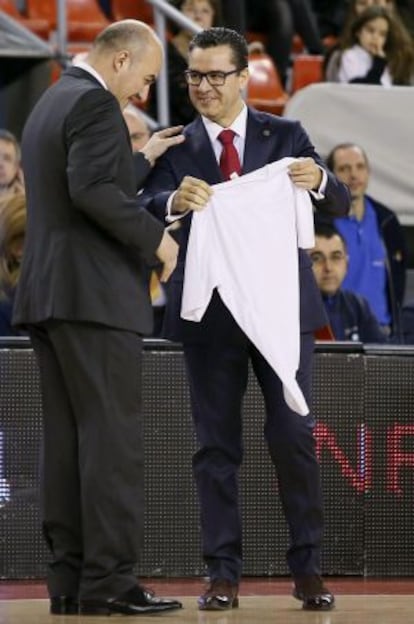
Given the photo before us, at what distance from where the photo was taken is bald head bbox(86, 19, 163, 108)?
589 centimetres

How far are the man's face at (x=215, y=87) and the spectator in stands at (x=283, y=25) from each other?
6499 millimetres

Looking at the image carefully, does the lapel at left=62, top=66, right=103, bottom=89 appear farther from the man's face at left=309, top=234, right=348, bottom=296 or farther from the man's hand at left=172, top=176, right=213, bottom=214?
the man's face at left=309, top=234, right=348, bottom=296

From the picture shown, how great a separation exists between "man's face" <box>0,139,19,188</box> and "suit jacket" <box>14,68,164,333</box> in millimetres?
3187

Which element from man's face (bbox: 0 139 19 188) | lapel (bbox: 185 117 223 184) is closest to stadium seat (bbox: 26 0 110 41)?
man's face (bbox: 0 139 19 188)

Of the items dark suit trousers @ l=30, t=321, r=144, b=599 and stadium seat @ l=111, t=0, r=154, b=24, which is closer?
dark suit trousers @ l=30, t=321, r=144, b=599

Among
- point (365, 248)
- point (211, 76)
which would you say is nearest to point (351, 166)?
point (365, 248)

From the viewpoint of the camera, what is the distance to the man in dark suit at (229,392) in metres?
6.14

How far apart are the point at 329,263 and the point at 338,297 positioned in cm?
18

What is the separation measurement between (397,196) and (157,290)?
2.41 metres

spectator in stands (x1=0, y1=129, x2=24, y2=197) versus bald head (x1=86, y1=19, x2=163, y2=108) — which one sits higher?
bald head (x1=86, y1=19, x2=163, y2=108)

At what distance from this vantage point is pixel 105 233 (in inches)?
230

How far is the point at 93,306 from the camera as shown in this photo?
576cm

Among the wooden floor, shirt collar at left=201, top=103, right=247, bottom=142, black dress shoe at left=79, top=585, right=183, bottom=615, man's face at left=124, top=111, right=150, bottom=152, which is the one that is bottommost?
the wooden floor

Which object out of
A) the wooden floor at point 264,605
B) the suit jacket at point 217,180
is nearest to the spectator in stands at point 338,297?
the wooden floor at point 264,605
